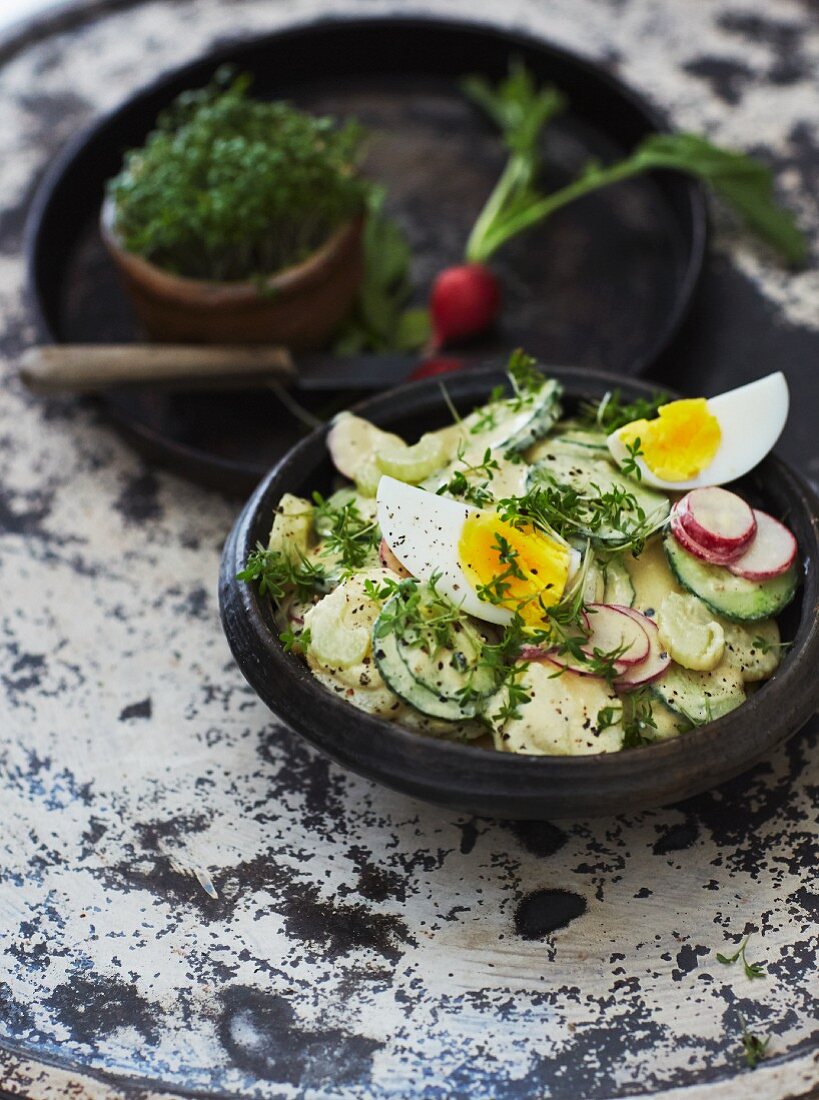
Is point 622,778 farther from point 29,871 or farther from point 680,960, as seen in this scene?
point 29,871

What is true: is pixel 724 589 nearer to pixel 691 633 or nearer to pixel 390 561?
pixel 691 633

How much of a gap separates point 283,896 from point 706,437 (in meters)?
0.95

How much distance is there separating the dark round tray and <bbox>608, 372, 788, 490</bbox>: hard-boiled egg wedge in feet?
1.47

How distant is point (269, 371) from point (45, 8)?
172cm

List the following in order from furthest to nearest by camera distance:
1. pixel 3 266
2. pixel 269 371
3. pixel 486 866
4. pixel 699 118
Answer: pixel 699 118 < pixel 3 266 < pixel 269 371 < pixel 486 866

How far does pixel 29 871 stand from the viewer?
6.23 feet

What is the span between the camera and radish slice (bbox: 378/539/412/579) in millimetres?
1723

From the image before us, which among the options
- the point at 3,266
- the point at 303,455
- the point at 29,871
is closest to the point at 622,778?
the point at 303,455

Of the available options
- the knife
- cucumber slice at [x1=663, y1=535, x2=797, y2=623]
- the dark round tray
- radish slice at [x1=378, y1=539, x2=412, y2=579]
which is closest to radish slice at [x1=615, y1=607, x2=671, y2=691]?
cucumber slice at [x1=663, y1=535, x2=797, y2=623]

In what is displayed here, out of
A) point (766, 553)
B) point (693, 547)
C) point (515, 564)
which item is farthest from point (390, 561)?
point (766, 553)

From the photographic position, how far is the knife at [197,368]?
7.66 feet

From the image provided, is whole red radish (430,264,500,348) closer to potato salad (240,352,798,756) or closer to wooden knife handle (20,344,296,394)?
wooden knife handle (20,344,296,394)

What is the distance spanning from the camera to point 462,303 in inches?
102

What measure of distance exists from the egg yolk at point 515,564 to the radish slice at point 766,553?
0.27 meters
